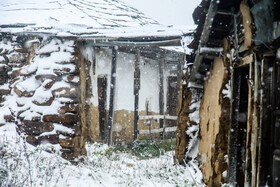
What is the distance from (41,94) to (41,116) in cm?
40

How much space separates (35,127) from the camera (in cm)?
528

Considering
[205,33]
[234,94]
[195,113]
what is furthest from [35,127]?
[234,94]

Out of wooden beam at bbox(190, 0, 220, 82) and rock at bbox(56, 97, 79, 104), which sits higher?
wooden beam at bbox(190, 0, 220, 82)

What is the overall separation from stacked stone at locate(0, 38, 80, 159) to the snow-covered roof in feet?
0.96

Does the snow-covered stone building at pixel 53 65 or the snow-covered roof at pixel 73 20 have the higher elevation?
the snow-covered roof at pixel 73 20

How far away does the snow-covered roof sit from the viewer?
5141mm

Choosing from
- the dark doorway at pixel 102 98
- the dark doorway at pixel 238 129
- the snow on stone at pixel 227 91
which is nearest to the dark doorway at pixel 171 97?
the dark doorway at pixel 102 98

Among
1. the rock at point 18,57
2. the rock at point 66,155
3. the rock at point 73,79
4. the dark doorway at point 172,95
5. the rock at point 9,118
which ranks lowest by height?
the dark doorway at point 172,95

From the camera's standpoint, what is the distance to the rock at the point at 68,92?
5258 millimetres

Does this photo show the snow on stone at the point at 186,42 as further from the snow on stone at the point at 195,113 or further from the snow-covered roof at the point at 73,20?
the snow on stone at the point at 195,113

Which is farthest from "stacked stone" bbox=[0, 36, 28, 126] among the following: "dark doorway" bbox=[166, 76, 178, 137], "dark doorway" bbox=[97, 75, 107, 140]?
"dark doorway" bbox=[166, 76, 178, 137]

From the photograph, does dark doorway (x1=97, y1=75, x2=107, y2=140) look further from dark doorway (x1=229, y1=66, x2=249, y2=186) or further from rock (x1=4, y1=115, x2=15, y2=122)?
dark doorway (x1=229, y1=66, x2=249, y2=186)

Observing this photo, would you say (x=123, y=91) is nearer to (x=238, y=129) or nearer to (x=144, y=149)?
(x=144, y=149)

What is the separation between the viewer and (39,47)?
5.51 m
